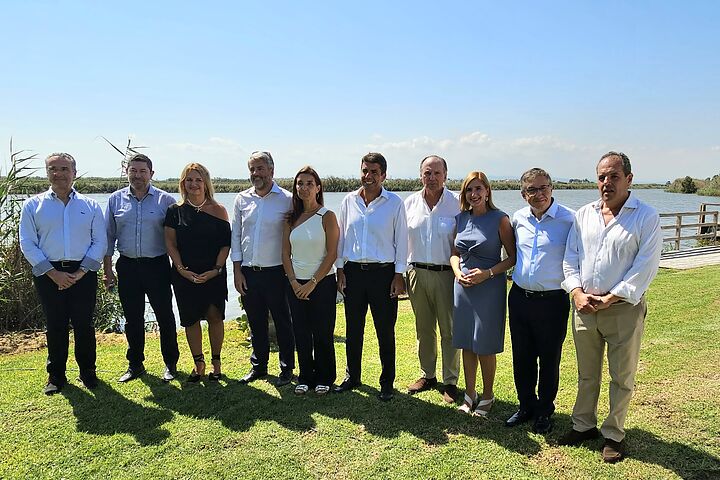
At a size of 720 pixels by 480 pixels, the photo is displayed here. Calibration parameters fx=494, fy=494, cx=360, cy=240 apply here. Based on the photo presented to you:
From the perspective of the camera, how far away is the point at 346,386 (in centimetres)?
453

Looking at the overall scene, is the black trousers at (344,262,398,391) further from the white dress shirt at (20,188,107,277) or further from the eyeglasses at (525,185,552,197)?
the white dress shirt at (20,188,107,277)

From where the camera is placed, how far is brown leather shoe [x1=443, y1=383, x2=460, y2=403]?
4.26m

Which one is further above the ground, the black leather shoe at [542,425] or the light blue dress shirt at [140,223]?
the light blue dress shirt at [140,223]

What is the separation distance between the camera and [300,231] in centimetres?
422

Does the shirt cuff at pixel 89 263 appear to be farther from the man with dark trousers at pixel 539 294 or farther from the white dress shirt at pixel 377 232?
the man with dark trousers at pixel 539 294

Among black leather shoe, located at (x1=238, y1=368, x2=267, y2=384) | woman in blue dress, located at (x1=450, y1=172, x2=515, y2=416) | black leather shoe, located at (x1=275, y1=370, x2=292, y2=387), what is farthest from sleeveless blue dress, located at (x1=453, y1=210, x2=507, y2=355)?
black leather shoe, located at (x1=238, y1=368, x2=267, y2=384)

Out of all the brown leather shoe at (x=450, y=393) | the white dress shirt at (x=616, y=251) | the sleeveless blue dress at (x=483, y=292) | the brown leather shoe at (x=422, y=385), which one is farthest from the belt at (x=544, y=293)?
the brown leather shoe at (x=422, y=385)

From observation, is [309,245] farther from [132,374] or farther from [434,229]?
[132,374]

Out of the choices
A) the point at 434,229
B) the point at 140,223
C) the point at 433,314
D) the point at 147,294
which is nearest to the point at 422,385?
the point at 433,314

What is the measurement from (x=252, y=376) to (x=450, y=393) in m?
1.91

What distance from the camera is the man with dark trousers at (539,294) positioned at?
352 cm

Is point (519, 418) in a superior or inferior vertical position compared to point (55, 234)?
inferior

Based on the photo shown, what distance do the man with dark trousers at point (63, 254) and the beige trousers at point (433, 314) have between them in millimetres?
2930

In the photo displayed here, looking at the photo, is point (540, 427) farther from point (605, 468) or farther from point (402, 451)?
point (402, 451)
